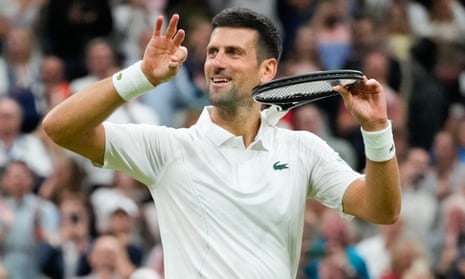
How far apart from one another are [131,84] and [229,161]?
0.68 meters

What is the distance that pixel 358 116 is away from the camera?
22.5 ft

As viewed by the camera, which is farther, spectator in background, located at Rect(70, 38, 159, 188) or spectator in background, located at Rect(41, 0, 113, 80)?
spectator in background, located at Rect(41, 0, 113, 80)


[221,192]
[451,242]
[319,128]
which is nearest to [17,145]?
[319,128]

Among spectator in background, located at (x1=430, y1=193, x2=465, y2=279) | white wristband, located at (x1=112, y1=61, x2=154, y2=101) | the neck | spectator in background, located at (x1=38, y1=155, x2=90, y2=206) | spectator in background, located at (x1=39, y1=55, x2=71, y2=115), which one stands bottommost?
spectator in background, located at (x1=430, y1=193, x2=465, y2=279)

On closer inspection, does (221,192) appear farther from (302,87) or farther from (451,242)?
(451,242)

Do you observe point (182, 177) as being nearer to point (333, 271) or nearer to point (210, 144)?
point (210, 144)

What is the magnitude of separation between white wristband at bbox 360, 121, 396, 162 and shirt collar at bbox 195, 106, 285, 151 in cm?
53

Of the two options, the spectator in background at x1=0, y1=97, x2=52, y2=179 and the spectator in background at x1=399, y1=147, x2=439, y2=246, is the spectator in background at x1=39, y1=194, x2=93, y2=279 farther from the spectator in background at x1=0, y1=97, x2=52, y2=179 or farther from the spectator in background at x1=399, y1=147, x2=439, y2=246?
the spectator in background at x1=399, y1=147, x2=439, y2=246

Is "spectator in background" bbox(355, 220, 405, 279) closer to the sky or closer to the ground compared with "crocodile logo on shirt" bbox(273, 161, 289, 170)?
closer to the ground

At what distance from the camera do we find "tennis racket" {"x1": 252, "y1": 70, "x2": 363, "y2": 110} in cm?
674

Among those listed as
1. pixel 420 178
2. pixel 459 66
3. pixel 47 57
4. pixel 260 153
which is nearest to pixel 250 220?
pixel 260 153

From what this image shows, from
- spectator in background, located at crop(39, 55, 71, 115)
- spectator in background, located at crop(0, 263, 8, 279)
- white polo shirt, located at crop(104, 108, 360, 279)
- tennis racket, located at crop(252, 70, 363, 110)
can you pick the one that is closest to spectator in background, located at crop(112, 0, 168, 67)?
spectator in background, located at crop(39, 55, 71, 115)

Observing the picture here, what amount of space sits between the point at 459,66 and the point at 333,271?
208 inches

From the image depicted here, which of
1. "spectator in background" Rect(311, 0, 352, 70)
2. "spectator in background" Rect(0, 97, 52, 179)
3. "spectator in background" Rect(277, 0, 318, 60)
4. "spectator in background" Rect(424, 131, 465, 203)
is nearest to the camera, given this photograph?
"spectator in background" Rect(0, 97, 52, 179)
